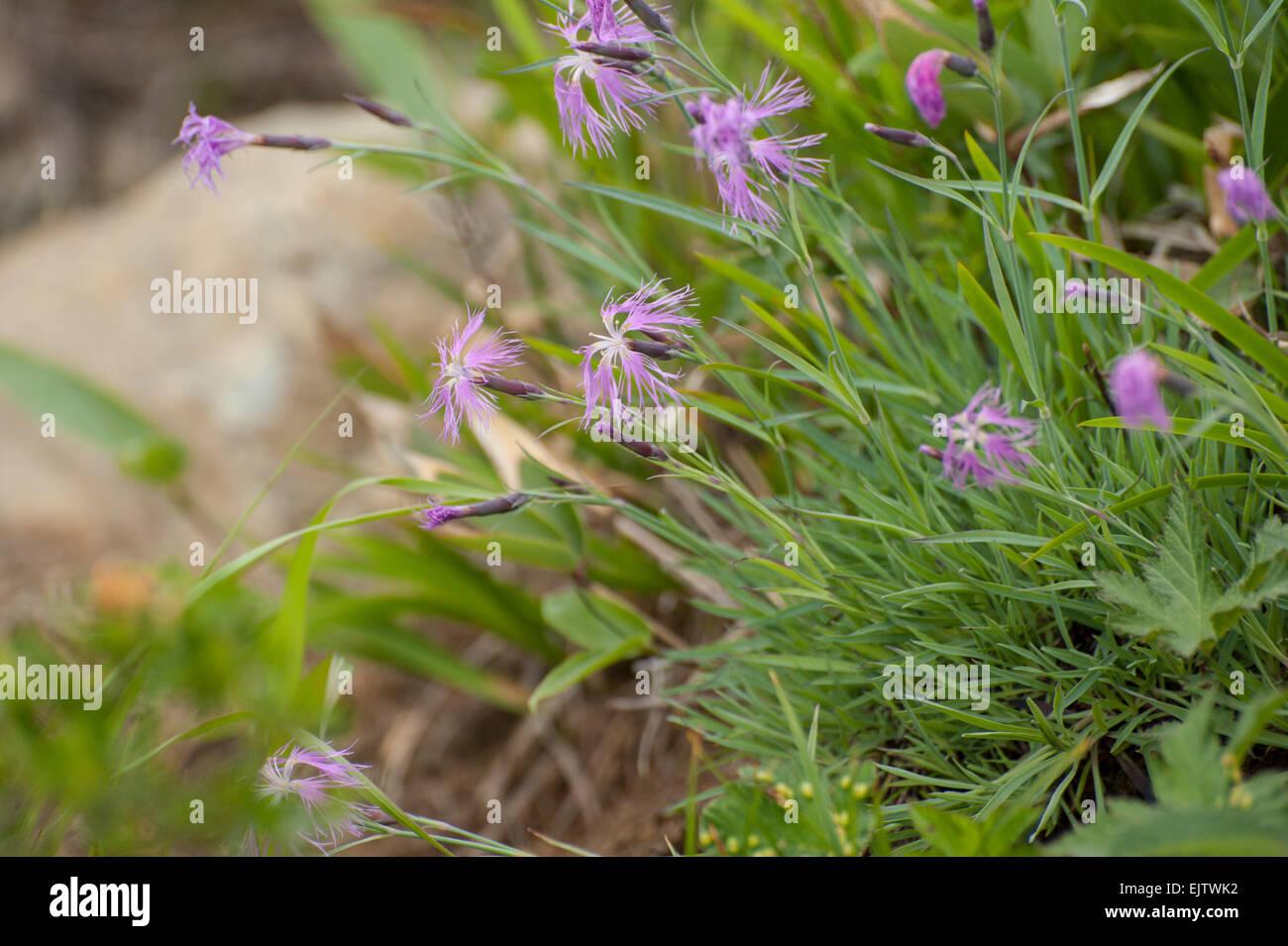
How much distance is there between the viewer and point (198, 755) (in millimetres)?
2020

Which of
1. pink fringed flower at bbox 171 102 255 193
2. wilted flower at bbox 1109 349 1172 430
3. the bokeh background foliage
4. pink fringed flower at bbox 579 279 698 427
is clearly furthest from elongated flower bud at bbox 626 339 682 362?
pink fringed flower at bbox 171 102 255 193

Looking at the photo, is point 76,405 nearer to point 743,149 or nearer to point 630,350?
point 630,350

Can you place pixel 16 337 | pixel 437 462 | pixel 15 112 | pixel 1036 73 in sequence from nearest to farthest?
pixel 1036 73 < pixel 437 462 < pixel 16 337 < pixel 15 112

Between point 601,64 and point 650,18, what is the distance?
67mm

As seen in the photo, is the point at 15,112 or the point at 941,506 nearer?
the point at 941,506

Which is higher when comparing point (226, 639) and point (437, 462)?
point (437, 462)

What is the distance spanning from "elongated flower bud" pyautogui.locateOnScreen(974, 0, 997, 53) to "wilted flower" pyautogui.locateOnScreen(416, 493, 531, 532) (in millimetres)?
639

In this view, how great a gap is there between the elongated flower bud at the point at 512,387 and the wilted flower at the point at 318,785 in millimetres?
377

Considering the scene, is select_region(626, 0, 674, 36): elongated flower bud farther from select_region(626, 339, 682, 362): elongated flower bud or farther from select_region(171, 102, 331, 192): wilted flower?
select_region(171, 102, 331, 192): wilted flower

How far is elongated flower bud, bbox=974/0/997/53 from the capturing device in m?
1.00

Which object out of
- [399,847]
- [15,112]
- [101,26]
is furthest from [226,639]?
[101,26]
